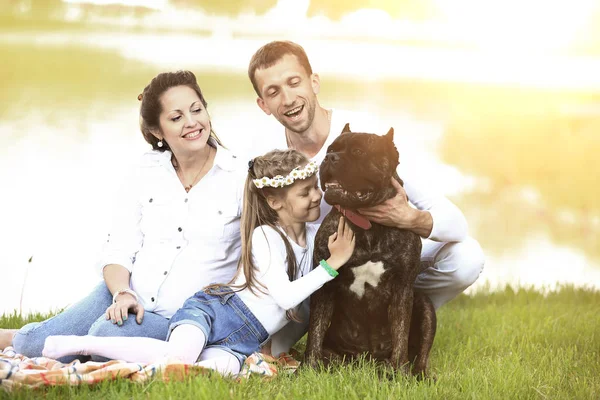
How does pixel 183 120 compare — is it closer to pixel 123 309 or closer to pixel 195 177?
pixel 195 177

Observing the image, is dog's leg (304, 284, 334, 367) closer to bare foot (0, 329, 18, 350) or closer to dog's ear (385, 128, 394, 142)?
dog's ear (385, 128, 394, 142)

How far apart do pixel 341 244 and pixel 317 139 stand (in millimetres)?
1187

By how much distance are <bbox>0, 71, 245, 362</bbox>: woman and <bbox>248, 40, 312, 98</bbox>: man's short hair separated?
457 mm

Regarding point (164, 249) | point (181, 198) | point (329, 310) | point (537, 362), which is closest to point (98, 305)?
point (164, 249)

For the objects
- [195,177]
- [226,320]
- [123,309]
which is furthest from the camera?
[195,177]

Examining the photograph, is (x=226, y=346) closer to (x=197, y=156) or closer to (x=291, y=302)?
(x=291, y=302)

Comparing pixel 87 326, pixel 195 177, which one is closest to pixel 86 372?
pixel 87 326

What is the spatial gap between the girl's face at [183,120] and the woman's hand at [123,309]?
3.43ft

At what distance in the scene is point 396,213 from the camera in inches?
164

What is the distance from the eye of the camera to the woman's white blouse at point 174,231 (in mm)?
4723

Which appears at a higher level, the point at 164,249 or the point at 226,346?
the point at 164,249

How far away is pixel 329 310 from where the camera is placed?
14.2 ft

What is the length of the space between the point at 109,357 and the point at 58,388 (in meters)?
0.48

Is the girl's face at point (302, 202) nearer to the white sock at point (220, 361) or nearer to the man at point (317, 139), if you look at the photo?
the man at point (317, 139)
